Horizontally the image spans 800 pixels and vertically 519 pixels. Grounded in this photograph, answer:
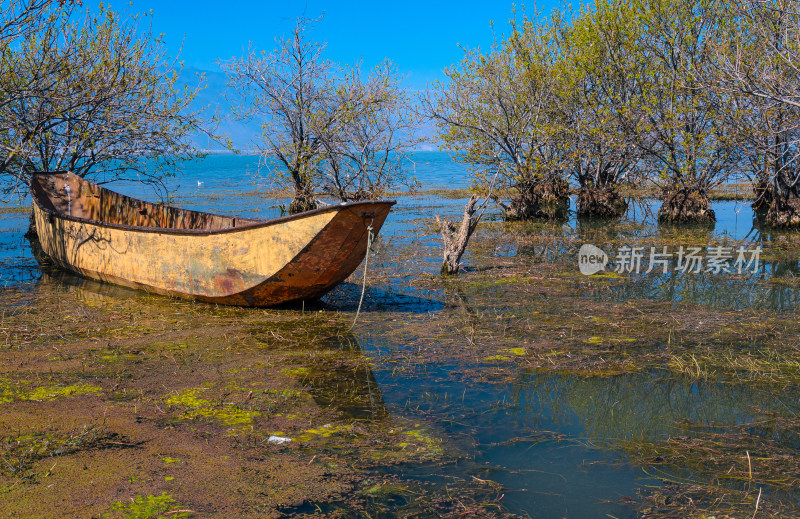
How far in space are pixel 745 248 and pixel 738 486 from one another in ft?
36.2

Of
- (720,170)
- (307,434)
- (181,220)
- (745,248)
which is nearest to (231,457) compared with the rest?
(307,434)

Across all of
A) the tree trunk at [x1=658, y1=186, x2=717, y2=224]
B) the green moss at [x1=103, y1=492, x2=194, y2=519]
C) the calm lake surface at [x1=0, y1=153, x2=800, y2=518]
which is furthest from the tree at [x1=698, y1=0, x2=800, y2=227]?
the green moss at [x1=103, y1=492, x2=194, y2=519]

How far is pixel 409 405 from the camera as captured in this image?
5.12 m

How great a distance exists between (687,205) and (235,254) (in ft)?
45.8

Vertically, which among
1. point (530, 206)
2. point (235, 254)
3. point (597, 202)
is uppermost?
point (597, 202)

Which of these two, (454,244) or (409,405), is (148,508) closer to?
(409,405)

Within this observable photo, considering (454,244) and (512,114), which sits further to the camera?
(512,114)

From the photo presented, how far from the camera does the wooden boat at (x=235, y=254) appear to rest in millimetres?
7617

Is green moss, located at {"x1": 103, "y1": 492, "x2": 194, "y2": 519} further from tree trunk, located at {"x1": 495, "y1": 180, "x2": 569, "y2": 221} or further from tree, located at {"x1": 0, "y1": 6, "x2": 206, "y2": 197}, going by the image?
tree trunk, located at {"x1": 495, "y1": 180, "x2": 569, "y2": 221}

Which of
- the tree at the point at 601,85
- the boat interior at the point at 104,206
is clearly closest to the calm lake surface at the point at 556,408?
the boat interior at the point at 104,206

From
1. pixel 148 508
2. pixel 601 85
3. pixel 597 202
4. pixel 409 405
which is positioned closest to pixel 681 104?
pixel 601 85

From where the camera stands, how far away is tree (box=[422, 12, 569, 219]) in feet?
59.2

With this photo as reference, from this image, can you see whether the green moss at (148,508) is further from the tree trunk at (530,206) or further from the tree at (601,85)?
the tree trunk at (530,206)

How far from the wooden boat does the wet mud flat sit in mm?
317
